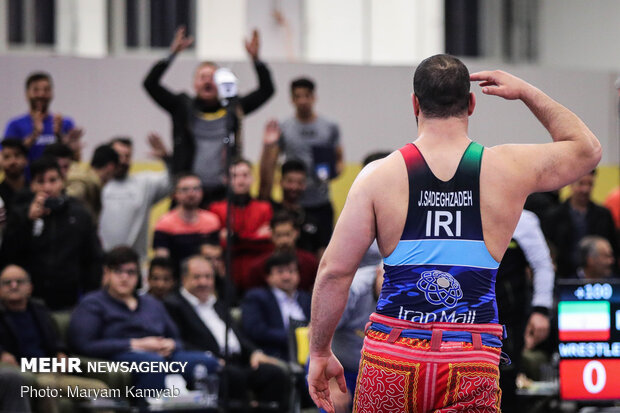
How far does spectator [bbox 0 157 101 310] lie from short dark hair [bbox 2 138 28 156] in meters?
0.57

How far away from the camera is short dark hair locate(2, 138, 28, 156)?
801 cm

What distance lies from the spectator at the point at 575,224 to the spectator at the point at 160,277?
3.52 metres

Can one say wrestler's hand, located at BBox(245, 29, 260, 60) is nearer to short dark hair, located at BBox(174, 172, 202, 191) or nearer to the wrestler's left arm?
short dark hair, located at BBox(174, 172, 202, 191)

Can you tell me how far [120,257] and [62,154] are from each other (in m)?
1.46

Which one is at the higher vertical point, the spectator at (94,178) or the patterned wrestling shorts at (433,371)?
the spectator at (94,178)

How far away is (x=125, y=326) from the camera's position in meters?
6.92

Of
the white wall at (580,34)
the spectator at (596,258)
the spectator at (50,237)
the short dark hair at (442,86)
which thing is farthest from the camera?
the white wall at (580,34)

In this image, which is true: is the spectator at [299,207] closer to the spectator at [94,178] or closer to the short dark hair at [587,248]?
the spectator at [94,178]

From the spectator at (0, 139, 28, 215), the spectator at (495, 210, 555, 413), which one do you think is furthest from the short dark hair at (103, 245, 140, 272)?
the spectator at (495, 210, 555, 413)

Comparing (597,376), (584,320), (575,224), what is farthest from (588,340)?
(575,224)

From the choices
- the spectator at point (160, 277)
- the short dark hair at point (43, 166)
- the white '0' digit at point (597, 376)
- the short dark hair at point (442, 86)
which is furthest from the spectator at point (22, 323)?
the short dark hair at point (442, 86)

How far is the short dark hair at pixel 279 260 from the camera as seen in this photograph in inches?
301

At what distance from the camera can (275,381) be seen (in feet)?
23.4

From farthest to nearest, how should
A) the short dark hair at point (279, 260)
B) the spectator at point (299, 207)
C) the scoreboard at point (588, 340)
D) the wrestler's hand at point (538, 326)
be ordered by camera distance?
the spectator at point (299, 207) < the short dark hair at point (279, 260) < the wrestler's hand at point (538, 326) < the scoreboard at point (588, 340)
